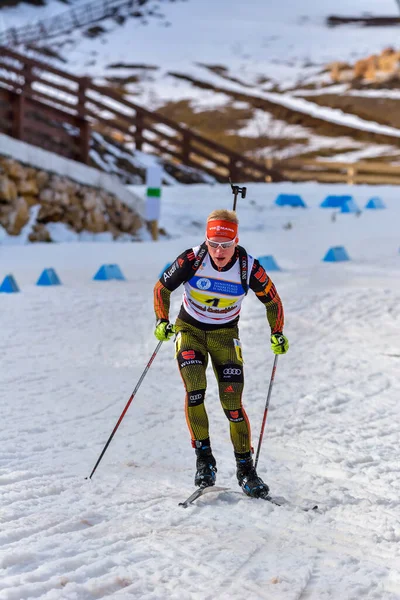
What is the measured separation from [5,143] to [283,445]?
30.4ft

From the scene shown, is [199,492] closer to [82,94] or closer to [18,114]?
[18,114]

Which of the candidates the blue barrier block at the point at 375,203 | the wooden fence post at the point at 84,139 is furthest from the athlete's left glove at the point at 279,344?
the blue barrier block at the point at 375,203

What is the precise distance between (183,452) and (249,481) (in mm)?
982


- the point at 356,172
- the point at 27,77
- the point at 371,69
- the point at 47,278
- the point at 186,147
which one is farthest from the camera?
the point at 371,69

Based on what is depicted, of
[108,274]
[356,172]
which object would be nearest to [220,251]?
[108,274]

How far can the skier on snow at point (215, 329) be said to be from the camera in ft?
15.5

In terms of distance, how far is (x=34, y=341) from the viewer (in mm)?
8008

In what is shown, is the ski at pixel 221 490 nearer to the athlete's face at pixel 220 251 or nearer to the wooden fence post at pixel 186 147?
the athlete's face at pixel 220 251

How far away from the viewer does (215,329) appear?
4.86 m

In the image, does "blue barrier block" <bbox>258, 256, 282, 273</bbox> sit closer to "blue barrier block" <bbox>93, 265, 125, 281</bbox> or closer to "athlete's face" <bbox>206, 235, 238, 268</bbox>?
"blue barrier block" <bbox>93, 265, 125, 281</bbox>

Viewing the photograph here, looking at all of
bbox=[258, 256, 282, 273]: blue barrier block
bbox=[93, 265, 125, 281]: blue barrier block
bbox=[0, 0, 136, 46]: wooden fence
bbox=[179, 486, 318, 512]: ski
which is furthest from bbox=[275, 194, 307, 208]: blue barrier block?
bbox=[0, 0, 136, 46]: wooden fence

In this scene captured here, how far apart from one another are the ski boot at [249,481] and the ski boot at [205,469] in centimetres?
15

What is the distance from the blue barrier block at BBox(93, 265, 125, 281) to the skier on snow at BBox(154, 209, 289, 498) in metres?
6.28

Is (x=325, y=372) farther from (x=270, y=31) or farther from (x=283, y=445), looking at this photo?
(x=270, y=31)
